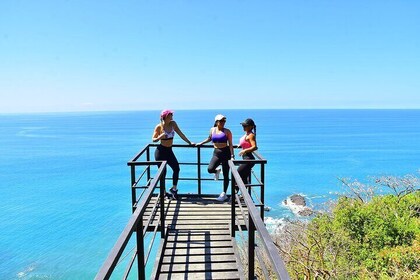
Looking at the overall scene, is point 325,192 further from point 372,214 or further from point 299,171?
point 372,214

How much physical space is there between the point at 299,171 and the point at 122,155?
35.0 meters

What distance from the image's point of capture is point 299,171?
50.6m

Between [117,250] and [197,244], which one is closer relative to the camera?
[117,250]

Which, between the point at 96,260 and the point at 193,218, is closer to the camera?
the point at 193,218

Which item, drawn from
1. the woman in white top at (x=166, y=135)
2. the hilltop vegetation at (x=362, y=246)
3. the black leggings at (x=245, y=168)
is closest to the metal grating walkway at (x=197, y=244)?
the black leggings at (x=245, y=168)

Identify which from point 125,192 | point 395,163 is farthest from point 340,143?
point 125,192

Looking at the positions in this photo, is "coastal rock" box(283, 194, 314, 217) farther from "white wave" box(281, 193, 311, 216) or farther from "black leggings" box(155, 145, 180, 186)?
"black leggings" box(155, 145, 180, 186)

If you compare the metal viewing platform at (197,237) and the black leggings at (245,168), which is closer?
the metal viewing platform at (197,237)

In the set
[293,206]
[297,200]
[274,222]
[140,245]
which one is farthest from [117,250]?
[297,200]

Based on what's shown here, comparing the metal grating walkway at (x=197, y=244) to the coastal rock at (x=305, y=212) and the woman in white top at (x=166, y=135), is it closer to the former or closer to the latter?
the woman in white top at (x=166, y=135)

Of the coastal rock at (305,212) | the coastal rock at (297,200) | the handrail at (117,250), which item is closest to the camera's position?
the handrail at (117,250)

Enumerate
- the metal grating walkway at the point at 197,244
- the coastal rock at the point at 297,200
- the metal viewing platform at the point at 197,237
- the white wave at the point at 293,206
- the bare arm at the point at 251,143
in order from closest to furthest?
the metal viewing platform at the point at 197,237 → the metal grating walkway at the point at 197,244 → the bare arm at the point at 251,143 → the white wave at the point at 293,206 → the coastal rock at the point at 297,200

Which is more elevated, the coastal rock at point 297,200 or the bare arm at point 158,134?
the bare arm at point 158,134

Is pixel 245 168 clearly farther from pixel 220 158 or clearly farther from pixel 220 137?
pixel 220 137
